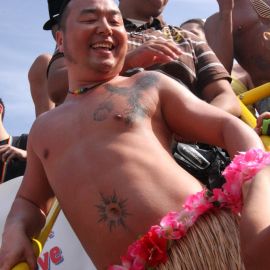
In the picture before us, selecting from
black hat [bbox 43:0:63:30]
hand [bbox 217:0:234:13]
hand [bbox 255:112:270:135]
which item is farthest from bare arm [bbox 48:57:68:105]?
hand [bbox 217:0:234:13]

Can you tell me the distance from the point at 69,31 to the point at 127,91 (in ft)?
1.40

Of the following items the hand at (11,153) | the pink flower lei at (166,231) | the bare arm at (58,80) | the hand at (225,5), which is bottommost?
the hand at (11,153)

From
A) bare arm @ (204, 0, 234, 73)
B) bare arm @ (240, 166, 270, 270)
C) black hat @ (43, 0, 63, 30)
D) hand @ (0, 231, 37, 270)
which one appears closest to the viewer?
bare arm @ (240, 166, 270, 270)

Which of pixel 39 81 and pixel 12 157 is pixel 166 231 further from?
pixel 39 81

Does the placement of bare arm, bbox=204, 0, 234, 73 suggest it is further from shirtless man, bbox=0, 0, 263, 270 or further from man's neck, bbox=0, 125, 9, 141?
man's neck, bbox=0, 125, 9, 141

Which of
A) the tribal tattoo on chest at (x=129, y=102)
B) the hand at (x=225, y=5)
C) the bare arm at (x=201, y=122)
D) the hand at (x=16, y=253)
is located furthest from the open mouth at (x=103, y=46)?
the hand at (x=225, y=5)

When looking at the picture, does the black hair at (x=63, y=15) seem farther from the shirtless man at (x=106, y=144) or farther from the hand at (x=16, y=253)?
the hand at (x=16, y=253)

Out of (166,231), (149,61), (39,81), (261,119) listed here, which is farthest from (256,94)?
(39,81)

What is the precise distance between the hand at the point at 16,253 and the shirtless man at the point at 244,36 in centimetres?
207

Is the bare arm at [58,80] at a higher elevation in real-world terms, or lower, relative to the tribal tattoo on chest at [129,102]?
lower

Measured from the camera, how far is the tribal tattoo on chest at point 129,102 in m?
2.32

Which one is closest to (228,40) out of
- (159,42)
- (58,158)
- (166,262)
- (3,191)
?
(159,42)

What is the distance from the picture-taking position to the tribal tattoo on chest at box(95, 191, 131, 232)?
2104 mm

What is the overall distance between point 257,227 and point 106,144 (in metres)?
1.04
